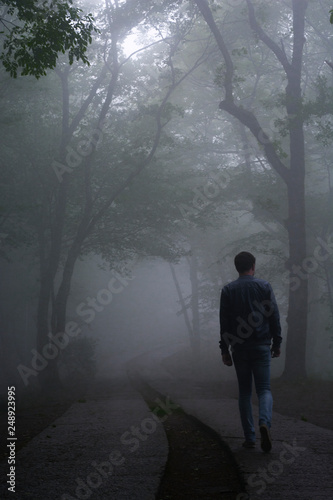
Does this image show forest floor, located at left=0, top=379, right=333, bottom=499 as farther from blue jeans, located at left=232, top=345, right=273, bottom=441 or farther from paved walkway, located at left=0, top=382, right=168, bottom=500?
blue jeans, located at left=232, top=345, right=273, bottom=441

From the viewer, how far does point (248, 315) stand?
595cm

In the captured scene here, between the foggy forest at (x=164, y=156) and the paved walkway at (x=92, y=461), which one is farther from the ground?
the foggy forest at (x=164, y=156)

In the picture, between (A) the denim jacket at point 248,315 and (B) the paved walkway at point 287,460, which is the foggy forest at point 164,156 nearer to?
(B) the paved walkway at point 287,460

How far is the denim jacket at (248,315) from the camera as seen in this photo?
5.89 m

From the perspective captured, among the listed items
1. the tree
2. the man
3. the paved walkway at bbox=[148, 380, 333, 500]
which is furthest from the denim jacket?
the tree

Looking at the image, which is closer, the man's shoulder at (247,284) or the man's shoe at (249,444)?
the man's shoe at (249,444)
